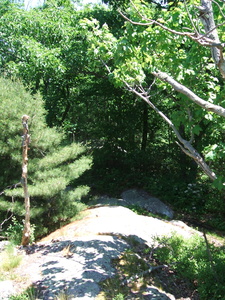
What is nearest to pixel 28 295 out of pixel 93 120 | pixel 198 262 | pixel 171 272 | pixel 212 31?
pixel 171 272

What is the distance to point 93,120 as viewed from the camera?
13531 mm

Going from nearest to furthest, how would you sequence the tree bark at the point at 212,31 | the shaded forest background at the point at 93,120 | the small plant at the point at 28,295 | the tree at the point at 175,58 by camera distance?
the tree bark at the point at 212,31
the small plant at the point at 28,295
the tree at the point at 175,58
the shaded forest background at the point at 93,120

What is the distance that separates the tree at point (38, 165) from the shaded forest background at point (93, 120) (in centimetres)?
2

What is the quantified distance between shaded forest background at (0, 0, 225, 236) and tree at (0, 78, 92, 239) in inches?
0.9

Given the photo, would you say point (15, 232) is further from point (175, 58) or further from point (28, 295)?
point (175, 58)

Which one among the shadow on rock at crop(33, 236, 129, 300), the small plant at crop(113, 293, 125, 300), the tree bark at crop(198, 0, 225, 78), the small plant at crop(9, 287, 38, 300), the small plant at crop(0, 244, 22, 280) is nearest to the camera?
the tree bark at crop(198, 0, 225, 78)

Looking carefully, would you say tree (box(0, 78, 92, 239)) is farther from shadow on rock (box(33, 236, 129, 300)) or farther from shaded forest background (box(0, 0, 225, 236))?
shadow on rock (box(33, 236, 129, 300))

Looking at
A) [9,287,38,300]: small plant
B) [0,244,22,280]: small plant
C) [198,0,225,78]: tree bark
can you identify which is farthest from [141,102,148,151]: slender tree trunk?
[9,287,38,300]: small plant

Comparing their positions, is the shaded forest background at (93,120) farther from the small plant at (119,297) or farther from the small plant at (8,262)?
the small plant at (119,297)

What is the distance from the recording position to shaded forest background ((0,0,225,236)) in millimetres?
5160

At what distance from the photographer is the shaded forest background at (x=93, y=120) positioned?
5.16 meters

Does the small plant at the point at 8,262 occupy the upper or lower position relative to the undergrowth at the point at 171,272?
lower

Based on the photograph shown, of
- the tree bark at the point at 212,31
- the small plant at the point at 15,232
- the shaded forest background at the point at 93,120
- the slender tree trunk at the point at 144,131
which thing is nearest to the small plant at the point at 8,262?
the shaded forest background at the point at 93,120

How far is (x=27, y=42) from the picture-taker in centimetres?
939
